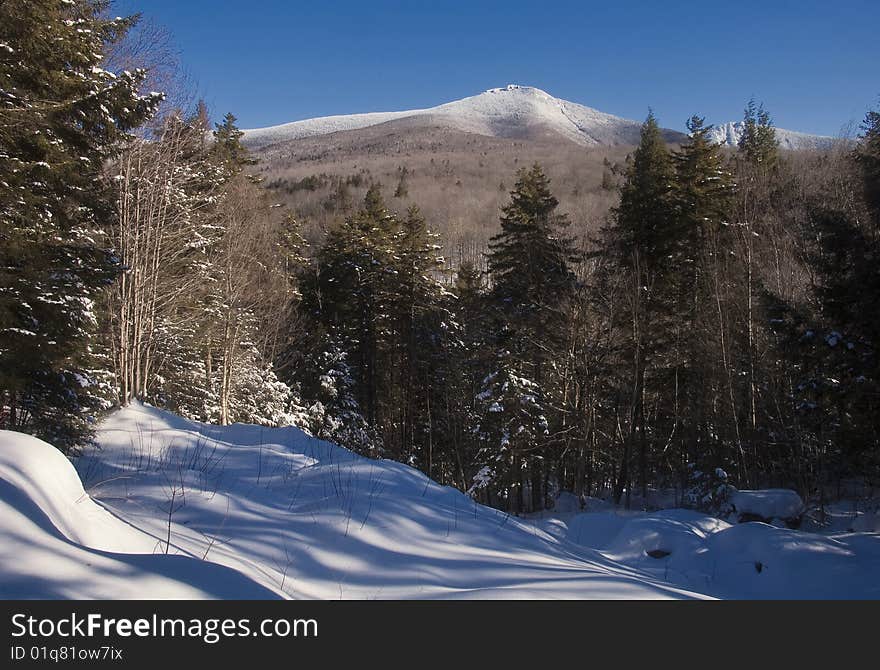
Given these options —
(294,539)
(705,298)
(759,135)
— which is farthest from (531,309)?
(759,135)

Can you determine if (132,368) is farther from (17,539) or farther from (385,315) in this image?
(385,315)

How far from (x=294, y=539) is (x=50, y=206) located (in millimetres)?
6773

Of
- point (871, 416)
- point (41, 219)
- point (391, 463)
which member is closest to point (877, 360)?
point (871, 416)

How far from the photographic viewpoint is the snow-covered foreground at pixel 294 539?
2.75 meters

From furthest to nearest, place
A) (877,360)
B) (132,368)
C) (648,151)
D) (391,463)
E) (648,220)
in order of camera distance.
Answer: (648,151) < (648,220) < (132,368) < (877,360) < (391,463)

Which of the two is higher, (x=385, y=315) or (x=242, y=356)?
(x=385, y=315)

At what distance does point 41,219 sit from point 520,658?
840 centimetres

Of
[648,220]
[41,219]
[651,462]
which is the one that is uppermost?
[648,220]

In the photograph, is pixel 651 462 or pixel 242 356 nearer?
pixel 242 356

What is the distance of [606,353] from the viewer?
1759 centimetres

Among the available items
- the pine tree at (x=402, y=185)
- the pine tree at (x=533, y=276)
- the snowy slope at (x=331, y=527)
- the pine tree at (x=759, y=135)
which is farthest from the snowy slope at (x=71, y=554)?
the pine tree at (x=402, y=185)

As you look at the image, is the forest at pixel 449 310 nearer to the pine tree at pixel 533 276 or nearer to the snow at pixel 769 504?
the pine tree at pixel 533 276

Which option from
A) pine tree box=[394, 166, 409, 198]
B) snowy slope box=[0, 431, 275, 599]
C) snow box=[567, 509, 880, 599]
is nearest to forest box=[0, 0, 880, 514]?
snow box=[567, 509, 880, 599]

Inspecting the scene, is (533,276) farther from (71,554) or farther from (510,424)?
(71,554)
